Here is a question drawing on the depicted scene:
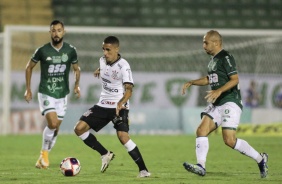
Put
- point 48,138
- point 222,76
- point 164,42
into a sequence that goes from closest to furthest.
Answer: point 222,76, point 48,138, point 164,42

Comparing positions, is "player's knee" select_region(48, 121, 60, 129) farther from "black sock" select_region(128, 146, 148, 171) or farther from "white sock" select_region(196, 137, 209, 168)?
"white sock" select_region(196, 137, 209, 168)

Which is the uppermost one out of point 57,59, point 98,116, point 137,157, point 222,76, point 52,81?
point 57,59

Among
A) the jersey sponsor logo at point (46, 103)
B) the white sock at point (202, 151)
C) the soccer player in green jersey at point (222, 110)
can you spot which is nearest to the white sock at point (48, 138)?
the jersey sponsor logo at point (46, 103)

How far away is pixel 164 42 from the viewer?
69.4 ft

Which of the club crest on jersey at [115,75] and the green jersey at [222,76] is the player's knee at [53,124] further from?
the green jersey at [222,76]

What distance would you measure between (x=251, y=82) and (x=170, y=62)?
7.19 ft

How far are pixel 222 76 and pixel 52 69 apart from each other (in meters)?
2.77

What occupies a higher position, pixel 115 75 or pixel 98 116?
pixel 115 75

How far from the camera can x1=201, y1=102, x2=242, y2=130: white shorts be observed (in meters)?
9.43

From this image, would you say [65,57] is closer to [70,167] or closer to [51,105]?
[51,105]

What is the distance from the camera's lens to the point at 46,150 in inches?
430

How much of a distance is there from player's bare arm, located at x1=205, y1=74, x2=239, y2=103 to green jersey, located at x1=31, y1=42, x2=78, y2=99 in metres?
2.72

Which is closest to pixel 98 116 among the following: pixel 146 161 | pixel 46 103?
pixel 46 103

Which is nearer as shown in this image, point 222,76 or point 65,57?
point 222,76
